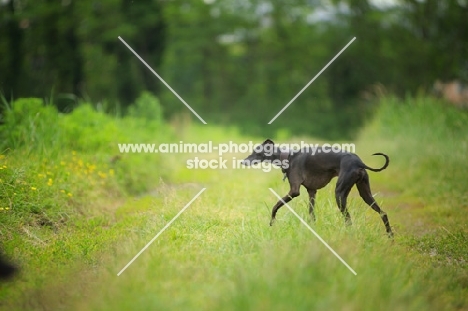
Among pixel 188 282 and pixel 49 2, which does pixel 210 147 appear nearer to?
pixel 49 2

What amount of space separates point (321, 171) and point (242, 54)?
23927 mm

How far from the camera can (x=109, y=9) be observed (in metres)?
23.8

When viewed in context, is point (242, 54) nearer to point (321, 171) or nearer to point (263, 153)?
point (263, 153)

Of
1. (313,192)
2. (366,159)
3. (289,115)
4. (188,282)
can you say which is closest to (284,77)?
(289,115)

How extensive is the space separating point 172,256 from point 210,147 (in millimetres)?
10407

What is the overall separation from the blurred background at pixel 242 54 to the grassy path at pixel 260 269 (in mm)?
12304

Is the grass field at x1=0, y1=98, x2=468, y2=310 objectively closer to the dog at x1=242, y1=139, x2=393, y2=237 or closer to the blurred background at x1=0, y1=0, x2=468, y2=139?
the dog at x1=242, y1=139, x2=393, y2=237

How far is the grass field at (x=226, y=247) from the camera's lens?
14.6 ft

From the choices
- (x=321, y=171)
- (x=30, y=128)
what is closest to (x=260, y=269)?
(x=321, y=171)

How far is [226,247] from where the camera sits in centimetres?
587

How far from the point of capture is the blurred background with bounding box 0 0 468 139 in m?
20.2

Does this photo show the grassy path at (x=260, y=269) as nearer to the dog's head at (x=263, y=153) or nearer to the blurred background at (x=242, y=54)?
the dog's head at (x=263, y=153)

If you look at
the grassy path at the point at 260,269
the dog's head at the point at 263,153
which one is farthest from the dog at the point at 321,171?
the grassy path at the point at 260,269

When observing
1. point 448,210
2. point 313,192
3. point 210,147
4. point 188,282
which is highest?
point 188,282
